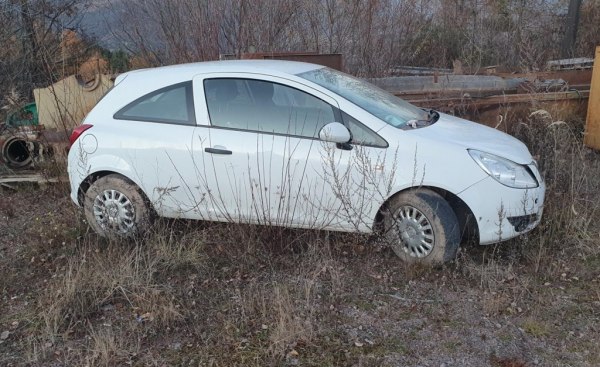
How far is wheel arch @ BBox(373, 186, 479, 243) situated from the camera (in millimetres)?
4477

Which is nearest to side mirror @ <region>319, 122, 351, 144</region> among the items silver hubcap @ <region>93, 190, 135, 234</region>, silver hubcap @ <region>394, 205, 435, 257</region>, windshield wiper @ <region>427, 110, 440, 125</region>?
silver hubcap @ <region>394, 205, 435, 257</region>

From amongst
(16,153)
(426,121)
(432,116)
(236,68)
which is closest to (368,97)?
(426,121)

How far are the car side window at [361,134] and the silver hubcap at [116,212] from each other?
2139mm

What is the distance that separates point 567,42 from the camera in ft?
42.8

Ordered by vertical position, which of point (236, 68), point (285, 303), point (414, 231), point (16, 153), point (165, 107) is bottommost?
point (285, 303)

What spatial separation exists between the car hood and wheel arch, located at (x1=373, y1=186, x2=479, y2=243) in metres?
0.41

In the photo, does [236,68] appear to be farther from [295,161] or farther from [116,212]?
[116,212]

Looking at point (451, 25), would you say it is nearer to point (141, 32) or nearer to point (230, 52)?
point (230, 52)

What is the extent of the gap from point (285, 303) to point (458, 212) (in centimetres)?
163

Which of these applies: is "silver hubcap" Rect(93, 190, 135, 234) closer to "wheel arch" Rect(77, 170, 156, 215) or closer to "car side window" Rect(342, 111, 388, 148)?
"wheel arch" Rect(77, 170, 156, 215)

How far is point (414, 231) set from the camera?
14.8 ft

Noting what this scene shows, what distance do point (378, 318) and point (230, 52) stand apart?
6625 millimetres

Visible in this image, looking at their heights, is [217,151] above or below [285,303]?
above

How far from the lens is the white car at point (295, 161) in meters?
4.39
